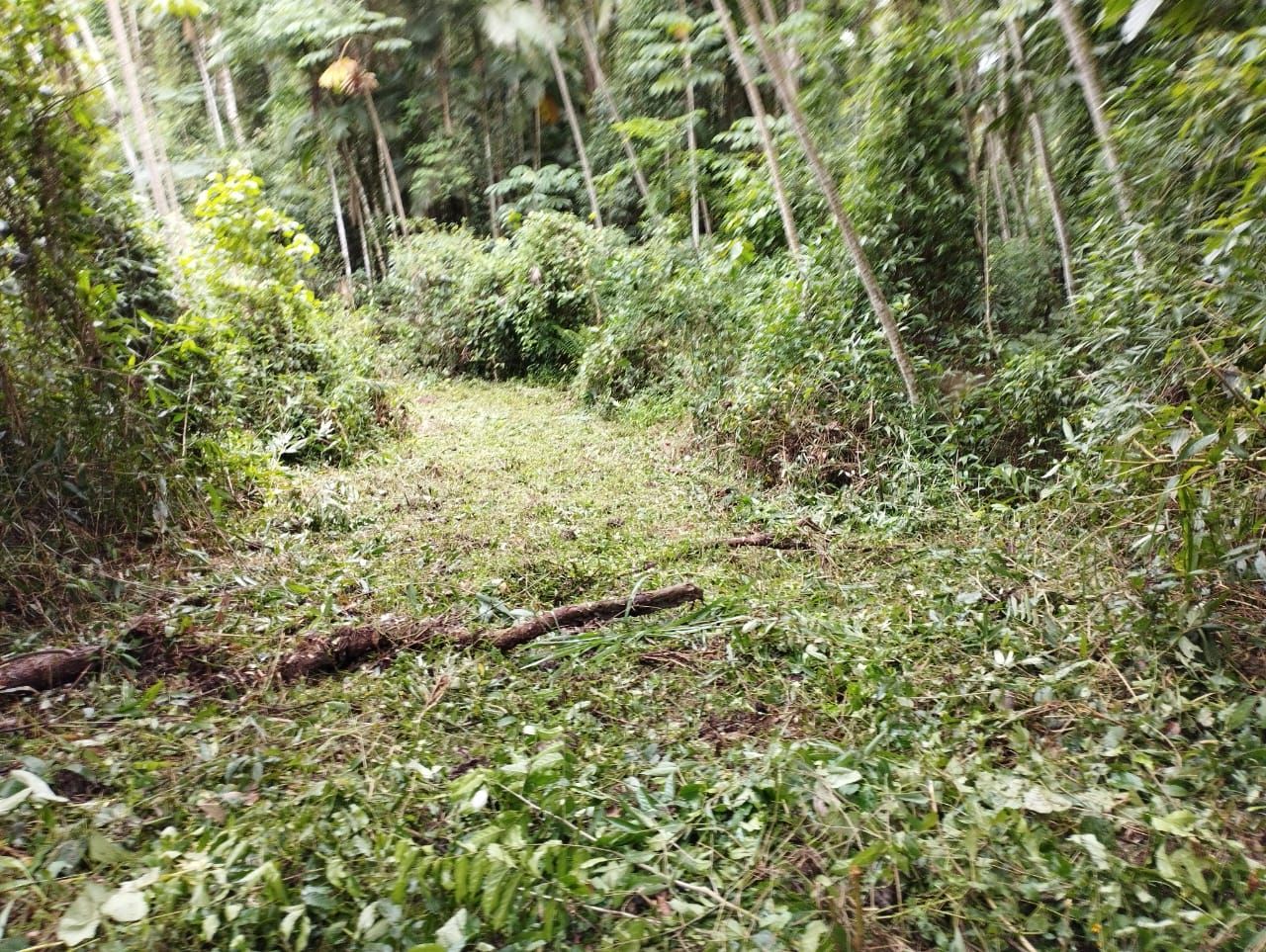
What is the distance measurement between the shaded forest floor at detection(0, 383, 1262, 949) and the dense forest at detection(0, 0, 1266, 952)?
0.01 meters

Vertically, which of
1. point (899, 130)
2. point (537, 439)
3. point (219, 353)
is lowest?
point (537, 439)

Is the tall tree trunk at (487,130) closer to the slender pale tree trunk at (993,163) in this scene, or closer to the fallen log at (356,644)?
the slender pale tree trunk at (993,163)

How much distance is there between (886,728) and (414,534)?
9.07 feet

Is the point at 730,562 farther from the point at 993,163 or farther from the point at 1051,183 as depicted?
the point at 993,163

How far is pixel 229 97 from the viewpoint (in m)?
13.8

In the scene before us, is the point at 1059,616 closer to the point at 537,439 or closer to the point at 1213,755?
the point at 1213,755

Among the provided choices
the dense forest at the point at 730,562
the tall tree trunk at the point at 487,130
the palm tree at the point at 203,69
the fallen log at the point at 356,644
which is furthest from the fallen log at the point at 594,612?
the palm tree at the point at 203,69

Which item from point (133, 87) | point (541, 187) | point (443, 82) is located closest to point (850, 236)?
point (133, 87)

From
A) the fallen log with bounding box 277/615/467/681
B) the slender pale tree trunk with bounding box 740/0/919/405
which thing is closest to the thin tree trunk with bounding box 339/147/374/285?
the slender pale tree trunk with bounding box 740/0/919/405

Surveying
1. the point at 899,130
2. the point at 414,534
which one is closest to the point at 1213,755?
the point at 414,534

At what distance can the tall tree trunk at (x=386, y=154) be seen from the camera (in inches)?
515

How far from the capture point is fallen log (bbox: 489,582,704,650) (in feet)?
9.21

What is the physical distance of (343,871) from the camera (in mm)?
1517

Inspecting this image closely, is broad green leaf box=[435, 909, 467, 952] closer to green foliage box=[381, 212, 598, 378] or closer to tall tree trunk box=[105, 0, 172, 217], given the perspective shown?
tall tree trunk box=[105, 0, 172, 217]
